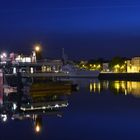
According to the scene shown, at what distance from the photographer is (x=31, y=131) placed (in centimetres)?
1505

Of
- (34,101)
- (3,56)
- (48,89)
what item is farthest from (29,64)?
(34,101)

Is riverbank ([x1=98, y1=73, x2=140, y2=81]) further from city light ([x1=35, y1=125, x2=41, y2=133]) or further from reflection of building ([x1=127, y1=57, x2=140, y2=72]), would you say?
city light ([x1=35, y1=125, x2=41, y2=133])

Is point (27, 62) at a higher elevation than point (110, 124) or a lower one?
higher

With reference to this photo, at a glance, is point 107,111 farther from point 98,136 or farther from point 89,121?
point 98,136

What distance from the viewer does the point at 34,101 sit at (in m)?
25.4

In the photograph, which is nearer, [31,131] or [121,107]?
[31,131]

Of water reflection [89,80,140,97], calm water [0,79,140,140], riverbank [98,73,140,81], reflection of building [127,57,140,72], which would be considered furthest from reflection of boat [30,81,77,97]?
reflection of building [127,57,140,72]

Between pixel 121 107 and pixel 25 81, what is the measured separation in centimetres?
1297

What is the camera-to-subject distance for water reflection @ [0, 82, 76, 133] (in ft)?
62.1

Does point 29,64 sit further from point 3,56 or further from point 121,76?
point 121,76

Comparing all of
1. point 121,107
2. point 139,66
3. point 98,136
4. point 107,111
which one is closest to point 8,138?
point 98,136

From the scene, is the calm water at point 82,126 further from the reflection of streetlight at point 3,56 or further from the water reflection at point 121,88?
the reflection of streetlight at point 3,56

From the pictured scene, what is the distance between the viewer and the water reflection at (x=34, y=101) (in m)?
18.9

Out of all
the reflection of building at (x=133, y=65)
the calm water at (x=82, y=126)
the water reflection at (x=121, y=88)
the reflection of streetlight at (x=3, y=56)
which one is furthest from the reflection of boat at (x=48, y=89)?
the reflection of building at (x=133, y=65)
